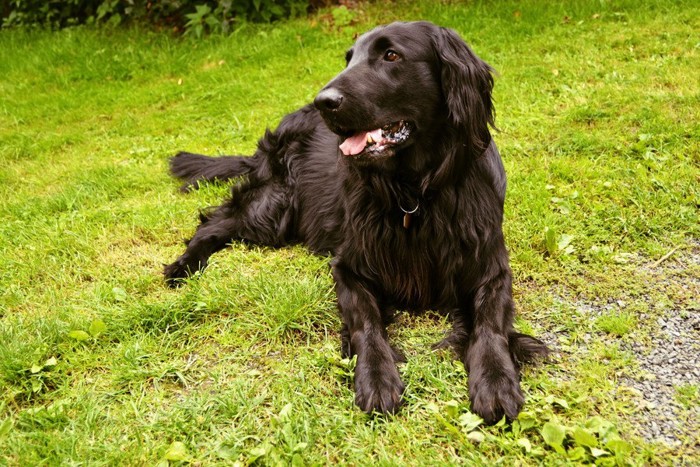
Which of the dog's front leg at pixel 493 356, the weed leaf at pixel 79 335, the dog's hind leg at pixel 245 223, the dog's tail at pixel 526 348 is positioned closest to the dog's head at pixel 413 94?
the dog's front leg at pixel 493 356

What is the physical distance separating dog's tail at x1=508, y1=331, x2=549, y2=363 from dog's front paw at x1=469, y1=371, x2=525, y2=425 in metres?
0.17

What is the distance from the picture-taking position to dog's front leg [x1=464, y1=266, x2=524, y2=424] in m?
2.12

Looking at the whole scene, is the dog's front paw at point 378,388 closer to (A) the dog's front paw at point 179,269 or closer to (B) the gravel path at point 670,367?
(B) the gravel path at point 670,367

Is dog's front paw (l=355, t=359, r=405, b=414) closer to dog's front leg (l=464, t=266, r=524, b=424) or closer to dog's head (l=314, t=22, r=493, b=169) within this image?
dog's front leg (l=464, t=266, r=524, b=424)

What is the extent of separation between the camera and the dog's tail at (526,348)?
94.7 inches

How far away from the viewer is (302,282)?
9.73 feet

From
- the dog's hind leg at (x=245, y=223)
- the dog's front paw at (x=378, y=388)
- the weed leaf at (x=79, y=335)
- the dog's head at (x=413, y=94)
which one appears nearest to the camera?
the dog's front paw at (x=378, y=388)

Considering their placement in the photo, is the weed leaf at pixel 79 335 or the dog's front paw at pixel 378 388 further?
the weed leaf at pixel 79 335

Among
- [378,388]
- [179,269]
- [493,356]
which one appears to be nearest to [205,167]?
[179,269]

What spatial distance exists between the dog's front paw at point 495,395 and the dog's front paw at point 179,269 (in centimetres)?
168

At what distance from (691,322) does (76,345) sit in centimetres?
259

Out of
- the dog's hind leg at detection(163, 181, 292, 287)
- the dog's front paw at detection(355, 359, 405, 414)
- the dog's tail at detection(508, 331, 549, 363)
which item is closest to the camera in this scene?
the dog's front paw at detection(355, 359, 405, 414)

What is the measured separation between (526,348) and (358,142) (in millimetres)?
1055

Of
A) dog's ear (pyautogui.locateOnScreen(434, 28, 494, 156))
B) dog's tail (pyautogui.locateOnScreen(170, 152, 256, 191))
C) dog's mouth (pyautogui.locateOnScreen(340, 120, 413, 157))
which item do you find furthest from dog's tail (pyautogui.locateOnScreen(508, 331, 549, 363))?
dog's tail (pyautogui.locateOnScreen(170, 152, 256, 191))
